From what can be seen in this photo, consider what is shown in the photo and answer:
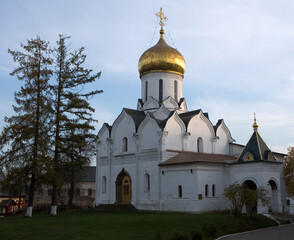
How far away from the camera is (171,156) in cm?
2477

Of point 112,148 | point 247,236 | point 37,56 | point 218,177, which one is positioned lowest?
point 247,236

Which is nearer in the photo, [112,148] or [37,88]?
[37,88]

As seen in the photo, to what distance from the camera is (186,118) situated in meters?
26.8

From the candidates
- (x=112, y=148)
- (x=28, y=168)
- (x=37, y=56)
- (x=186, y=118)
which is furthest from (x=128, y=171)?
(x=37, y=56)

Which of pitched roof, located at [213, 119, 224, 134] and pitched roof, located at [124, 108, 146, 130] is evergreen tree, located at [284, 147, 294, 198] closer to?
pitched roof, located at [213, 119, 224, 134]

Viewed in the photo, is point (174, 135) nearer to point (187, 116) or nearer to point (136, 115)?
point (187, 116)

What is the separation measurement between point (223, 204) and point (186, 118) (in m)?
6.82

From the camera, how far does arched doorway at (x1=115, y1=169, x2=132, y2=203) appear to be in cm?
2659

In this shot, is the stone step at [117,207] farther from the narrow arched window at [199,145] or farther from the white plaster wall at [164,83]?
the white plaster wall at [164,83]

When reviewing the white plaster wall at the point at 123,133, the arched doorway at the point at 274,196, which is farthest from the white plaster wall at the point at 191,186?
the white plaster wall at the point at 123,133

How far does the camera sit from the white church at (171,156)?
73.4 feet

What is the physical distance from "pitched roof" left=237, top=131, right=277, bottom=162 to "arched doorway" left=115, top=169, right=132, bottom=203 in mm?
8371

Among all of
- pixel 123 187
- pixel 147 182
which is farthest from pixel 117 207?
pixel 147 182

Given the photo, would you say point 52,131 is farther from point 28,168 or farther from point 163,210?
point 163,210
